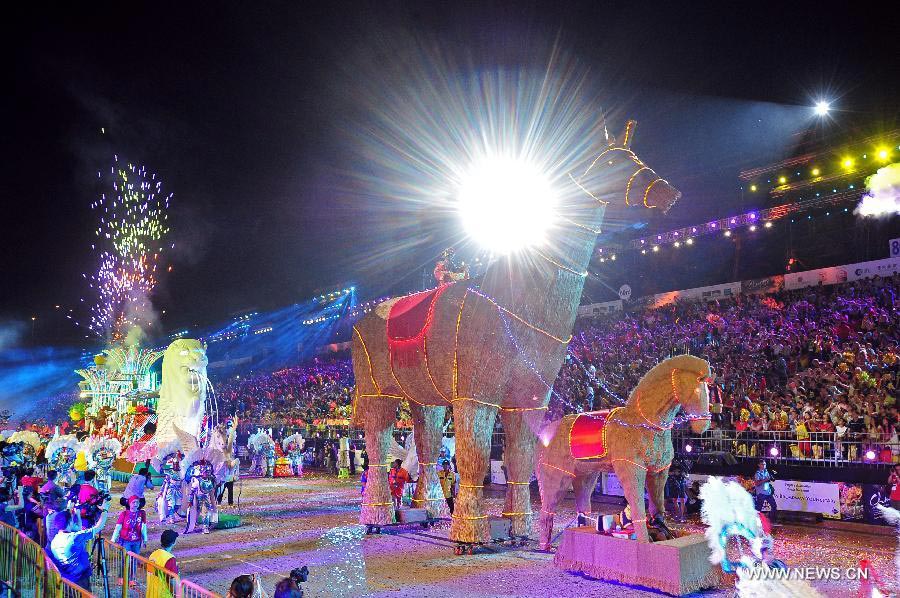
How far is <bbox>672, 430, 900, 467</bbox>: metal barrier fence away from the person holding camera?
10.9m

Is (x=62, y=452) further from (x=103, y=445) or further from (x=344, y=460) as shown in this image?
(x=344, y=460)

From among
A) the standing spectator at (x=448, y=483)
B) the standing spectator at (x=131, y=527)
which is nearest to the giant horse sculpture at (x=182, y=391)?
the standing spectator at (x=448, y=483)

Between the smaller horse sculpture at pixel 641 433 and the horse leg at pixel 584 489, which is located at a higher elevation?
the smaller horse sculpture at pixel 641 433

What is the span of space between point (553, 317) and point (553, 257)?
2.51 feet

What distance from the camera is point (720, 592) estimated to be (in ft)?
22.5

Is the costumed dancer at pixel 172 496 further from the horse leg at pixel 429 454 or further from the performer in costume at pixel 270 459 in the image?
the performer in costume at pixel 270 459

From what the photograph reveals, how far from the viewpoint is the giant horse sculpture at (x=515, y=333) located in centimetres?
855

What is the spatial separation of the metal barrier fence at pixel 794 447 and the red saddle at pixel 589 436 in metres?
6.01

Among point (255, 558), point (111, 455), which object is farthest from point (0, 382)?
point (255, 558)

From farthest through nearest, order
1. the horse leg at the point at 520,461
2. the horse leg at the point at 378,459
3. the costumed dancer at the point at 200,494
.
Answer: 1. the costumed dancer at the point at 200,494
2. the horse leg at the point at 378,459
3. the horse leg at the point at 520,461

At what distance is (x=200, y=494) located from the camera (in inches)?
461

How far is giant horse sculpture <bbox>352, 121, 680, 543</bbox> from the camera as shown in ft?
28.0

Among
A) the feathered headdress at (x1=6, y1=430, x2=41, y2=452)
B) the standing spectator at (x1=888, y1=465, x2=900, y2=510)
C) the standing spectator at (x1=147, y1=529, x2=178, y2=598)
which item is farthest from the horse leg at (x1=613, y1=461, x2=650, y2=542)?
the feathered headdress at (x1=6, y1=430, x2=41, y2=452)

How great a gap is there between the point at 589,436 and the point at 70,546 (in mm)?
5374
